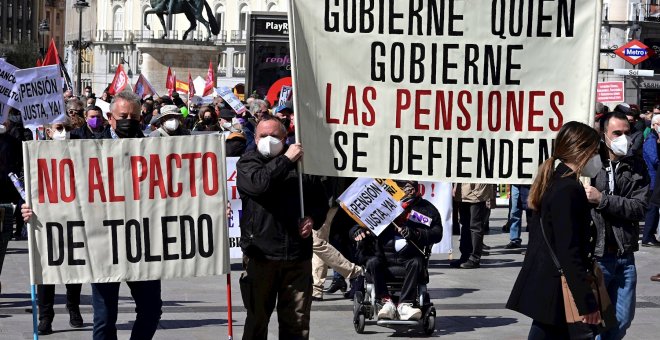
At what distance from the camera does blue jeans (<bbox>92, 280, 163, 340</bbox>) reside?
7.65m

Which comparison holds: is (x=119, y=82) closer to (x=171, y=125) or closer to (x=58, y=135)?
(x=58, y=135)

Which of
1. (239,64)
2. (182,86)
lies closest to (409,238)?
(182,86)

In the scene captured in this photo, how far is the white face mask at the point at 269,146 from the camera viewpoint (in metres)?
7.64

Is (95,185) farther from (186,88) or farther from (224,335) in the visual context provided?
(186,88)

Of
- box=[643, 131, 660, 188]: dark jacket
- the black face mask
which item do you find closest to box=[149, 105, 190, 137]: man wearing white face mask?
the black face mask

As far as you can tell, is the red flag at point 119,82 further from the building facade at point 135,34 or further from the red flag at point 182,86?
the building facade at point 135,34

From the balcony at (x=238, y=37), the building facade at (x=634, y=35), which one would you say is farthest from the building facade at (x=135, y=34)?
the building facade at (x=634, y=35)

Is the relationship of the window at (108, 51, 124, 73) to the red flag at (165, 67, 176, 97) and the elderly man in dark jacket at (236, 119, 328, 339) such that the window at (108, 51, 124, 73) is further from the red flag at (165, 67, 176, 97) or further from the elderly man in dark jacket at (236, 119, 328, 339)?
the elderly man in dark jacket at (236, 119, 328, 339)

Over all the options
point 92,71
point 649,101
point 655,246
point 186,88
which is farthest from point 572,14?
point 92,71

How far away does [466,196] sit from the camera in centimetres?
1509

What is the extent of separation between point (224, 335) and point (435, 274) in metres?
4.60

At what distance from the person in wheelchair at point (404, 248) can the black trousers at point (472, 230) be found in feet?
13.0

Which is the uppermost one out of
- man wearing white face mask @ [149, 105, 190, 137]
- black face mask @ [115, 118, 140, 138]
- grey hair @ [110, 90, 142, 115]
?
grey hair @ [110, 90, 142, 115]

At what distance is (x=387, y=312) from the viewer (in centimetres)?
1033
